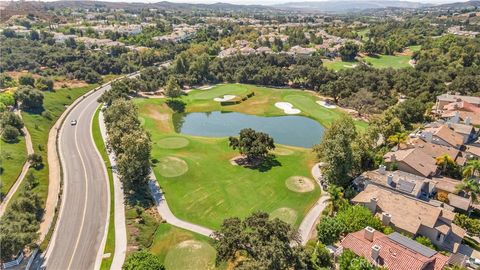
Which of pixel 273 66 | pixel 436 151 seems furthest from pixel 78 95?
pixel 436 151

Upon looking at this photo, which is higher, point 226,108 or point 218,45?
point 218,45

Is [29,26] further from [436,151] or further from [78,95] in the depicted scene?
[436,151]

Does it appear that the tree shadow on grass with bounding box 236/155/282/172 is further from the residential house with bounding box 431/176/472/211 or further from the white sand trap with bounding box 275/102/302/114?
the white sand trap with bounding box 275/102/302/114

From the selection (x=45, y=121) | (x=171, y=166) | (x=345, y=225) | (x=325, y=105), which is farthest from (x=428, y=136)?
(x=45, y=121)

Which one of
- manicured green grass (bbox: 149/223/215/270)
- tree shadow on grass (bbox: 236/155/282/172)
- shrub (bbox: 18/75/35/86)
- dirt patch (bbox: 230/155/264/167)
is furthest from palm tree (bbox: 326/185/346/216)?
shrub (bbox: 18/75/35/86)

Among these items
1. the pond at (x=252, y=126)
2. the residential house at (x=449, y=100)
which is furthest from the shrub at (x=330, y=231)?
the residential house at (x=449, y=100)

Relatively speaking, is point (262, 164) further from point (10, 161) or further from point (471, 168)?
point (10, 161)
